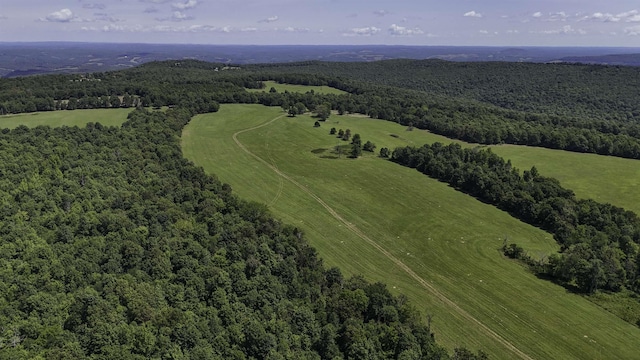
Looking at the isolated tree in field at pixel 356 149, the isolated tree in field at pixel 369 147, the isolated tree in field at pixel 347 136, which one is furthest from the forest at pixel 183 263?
the isolated tree in field at pixel 347 136

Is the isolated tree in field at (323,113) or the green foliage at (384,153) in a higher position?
the isolated tree in field at (323,113)

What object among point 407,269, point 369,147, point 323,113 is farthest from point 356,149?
point 407,269

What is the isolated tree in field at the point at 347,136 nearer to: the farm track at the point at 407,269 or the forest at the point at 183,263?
the farm track at the point at 407,269

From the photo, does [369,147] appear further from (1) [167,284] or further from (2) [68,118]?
(2) [68,118]

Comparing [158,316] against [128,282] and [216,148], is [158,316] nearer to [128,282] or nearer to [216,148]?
[128,282]

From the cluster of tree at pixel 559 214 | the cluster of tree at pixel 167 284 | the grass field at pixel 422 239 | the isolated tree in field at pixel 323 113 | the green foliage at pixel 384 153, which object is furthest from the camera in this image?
the isolated tree in field at pixel 323 113

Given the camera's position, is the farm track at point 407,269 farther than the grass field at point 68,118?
No

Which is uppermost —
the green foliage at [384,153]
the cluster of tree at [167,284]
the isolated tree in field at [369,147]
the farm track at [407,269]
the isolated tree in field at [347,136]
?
the isolated tree in field at [347,136]
